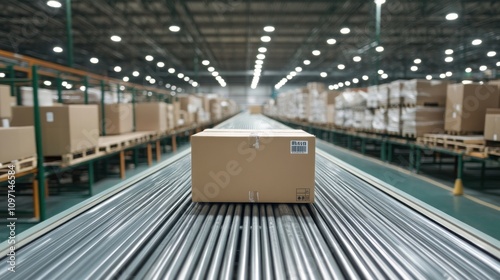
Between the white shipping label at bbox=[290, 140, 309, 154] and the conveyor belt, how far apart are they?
1.14ft

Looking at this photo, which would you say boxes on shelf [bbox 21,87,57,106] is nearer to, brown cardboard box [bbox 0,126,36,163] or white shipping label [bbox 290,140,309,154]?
brown cardboard box [bbox 0,126,36,163]

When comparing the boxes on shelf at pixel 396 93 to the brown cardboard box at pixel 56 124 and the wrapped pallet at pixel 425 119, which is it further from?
the brown cardboard box at pixel 56 124

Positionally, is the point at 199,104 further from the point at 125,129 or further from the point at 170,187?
the point at 170,187

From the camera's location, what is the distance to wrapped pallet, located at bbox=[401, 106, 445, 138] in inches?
245

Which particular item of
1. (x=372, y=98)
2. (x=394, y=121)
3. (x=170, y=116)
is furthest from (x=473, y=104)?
(x=170, y=116)

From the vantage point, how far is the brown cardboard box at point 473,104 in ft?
17.7

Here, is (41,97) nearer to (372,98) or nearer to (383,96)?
(383,96)

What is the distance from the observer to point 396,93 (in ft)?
22.3

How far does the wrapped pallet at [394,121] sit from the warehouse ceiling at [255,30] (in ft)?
8.70

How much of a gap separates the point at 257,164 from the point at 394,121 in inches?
243

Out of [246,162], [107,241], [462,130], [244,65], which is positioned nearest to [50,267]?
[107,241]

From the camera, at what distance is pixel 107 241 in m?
1.43

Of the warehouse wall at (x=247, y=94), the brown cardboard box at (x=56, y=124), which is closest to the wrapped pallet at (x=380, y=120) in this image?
the brown cardboard box at (x=56, y=124)

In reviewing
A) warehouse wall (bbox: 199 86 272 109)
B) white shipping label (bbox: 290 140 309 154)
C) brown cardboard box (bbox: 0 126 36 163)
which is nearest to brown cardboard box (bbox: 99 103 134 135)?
brown cardboard box (bbox: 0 126 36 163)
